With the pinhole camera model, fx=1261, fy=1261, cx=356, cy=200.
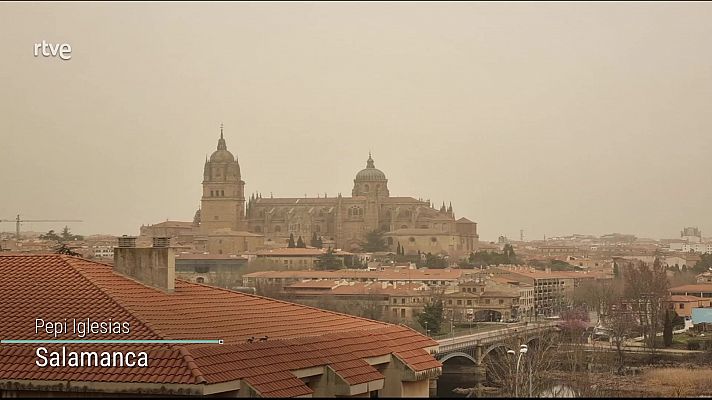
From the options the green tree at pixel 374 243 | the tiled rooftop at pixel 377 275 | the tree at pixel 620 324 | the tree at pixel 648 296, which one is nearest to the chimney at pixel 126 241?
the tree at pixel 620 324

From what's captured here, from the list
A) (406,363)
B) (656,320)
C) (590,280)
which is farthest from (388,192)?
(406,363)

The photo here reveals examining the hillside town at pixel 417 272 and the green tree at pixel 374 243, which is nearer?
the hillside town at pixel 417 272

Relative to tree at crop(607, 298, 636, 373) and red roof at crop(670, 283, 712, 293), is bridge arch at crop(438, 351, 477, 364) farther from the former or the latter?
red roof at crop(670, 283, 712, 293)

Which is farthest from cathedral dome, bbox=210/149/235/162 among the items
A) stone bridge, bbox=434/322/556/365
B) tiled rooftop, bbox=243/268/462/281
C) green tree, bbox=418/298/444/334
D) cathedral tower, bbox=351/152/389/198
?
stone bridge, bbox=434/322/556/365

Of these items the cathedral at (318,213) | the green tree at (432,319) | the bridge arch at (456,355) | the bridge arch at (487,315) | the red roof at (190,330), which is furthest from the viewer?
the cathedral at (318,213)

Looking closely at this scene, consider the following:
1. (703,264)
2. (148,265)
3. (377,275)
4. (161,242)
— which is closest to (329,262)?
(377,275)

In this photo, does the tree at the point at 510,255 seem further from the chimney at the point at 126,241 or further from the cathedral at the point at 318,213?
the chimney at the point at 126,241
